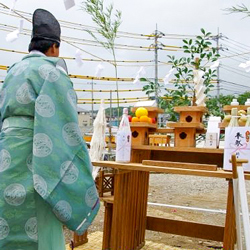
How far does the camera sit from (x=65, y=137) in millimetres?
1270

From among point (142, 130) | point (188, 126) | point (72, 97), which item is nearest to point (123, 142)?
point (142, 130)

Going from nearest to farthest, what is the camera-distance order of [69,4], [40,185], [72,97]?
[40,185] < [72,97] < [69,4]

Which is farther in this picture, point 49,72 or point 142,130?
point 142,130

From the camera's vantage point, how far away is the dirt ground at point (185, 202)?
3.52 metres

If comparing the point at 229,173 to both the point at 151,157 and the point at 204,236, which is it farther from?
the point at 204,236

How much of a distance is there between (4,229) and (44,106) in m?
0.48

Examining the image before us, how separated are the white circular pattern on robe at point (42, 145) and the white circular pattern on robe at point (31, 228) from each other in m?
0.25

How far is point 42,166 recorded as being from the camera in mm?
1221

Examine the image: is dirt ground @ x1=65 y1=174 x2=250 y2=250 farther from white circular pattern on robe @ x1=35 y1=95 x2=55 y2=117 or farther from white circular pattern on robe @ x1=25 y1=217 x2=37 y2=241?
white circular pattern on robe @ x1=35 y1=95 x2=55 y2=117

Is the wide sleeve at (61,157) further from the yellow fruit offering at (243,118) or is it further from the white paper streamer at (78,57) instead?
the white paper streamer at (78,57)

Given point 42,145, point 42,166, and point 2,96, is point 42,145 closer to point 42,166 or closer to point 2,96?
point 42,166

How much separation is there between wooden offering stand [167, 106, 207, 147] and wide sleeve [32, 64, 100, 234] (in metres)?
1.05

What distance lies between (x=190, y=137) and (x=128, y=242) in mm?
941

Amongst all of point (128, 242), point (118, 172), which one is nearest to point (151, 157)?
point (118, 172)
